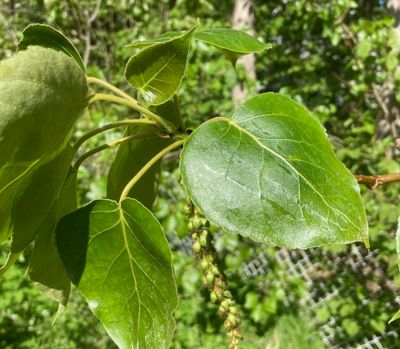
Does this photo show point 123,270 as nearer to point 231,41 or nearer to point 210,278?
point 210,278

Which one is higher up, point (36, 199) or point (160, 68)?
point (160, 68)

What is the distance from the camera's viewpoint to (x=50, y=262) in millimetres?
652

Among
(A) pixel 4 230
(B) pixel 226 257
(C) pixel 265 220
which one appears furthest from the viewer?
(B) pixel 226 257

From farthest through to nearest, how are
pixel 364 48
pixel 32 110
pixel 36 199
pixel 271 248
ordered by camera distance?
pixel 271 248 → pixel 364 48 → pixel 36 199 → pixel 32 110

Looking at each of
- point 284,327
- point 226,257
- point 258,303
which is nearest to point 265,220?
point 226,257

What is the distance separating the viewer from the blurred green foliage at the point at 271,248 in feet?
10.8

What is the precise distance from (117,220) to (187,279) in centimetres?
275

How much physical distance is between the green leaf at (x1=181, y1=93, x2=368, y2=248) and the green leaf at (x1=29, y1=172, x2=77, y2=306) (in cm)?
20

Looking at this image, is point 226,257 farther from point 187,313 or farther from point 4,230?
point 4,230

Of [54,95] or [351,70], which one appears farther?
[351,70]

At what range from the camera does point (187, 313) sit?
3.88 m

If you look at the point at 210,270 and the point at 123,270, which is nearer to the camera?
the point at 123,270

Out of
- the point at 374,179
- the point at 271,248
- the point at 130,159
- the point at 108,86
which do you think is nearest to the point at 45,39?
the point at 108,86

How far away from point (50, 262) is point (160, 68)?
27 centimetres
